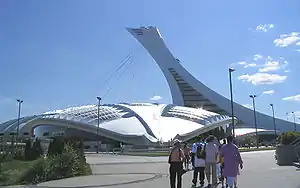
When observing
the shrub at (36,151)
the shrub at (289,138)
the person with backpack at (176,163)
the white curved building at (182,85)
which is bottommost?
the person with backpack at (176,163)

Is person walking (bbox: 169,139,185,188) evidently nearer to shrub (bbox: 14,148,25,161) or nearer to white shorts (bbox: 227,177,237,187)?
white shorts (bbox: 227,177,237,187)

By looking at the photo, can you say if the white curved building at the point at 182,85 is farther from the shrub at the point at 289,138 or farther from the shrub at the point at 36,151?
the shrub at the point at 289,138

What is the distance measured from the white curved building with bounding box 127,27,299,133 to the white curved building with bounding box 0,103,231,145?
2069 cm

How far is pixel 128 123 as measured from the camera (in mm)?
71062

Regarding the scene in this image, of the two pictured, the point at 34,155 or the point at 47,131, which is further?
the point at 47,131

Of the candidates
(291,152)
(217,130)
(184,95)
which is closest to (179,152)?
(291,152)

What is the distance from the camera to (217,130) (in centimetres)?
8131

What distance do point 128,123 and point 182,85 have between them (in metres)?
36.0

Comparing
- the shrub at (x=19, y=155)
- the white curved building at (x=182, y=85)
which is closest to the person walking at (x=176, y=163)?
the shrub at (x=19, y=155)

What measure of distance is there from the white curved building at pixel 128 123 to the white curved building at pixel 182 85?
2069 cm

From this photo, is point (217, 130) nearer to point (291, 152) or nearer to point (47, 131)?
point (47, 131)

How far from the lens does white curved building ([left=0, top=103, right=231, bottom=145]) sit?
226 ft

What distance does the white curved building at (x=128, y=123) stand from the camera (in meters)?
68.9

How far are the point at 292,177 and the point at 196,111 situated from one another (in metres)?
68.0
